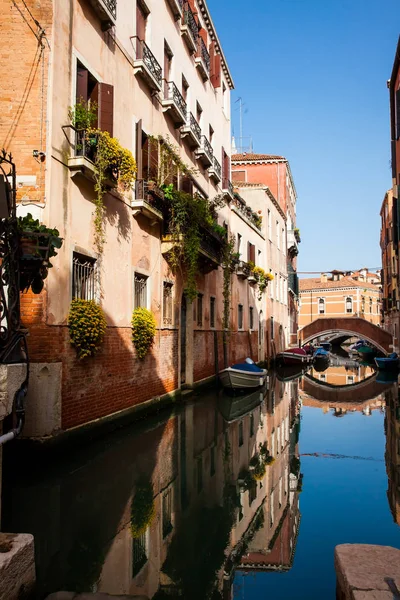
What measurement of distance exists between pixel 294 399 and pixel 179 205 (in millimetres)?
6880

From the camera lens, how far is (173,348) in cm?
1301

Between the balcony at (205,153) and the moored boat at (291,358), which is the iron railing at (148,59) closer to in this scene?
the balcony at (205,153)

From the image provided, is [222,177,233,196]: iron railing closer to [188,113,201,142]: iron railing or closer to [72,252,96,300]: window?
[188,113,201,142]: iron railing

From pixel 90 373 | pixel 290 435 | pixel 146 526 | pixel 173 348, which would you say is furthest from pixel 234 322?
pixel 146 526

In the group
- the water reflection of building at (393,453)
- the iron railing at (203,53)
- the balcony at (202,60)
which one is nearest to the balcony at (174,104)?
the balcony at (202,60)

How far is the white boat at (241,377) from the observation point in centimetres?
1542

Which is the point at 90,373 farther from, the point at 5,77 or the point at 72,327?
the point at 5,77

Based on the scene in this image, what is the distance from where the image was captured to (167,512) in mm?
5121

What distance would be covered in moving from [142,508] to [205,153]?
13.0 metres

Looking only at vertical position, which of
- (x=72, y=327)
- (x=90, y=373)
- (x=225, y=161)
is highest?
(x=225, y=161)

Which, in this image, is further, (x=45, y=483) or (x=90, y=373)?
(x=90, y=373)

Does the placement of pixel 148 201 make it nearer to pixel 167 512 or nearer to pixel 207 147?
pixel 207 147

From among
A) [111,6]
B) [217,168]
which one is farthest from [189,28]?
[111,6]

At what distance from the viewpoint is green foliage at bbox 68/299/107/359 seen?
25.6ft
